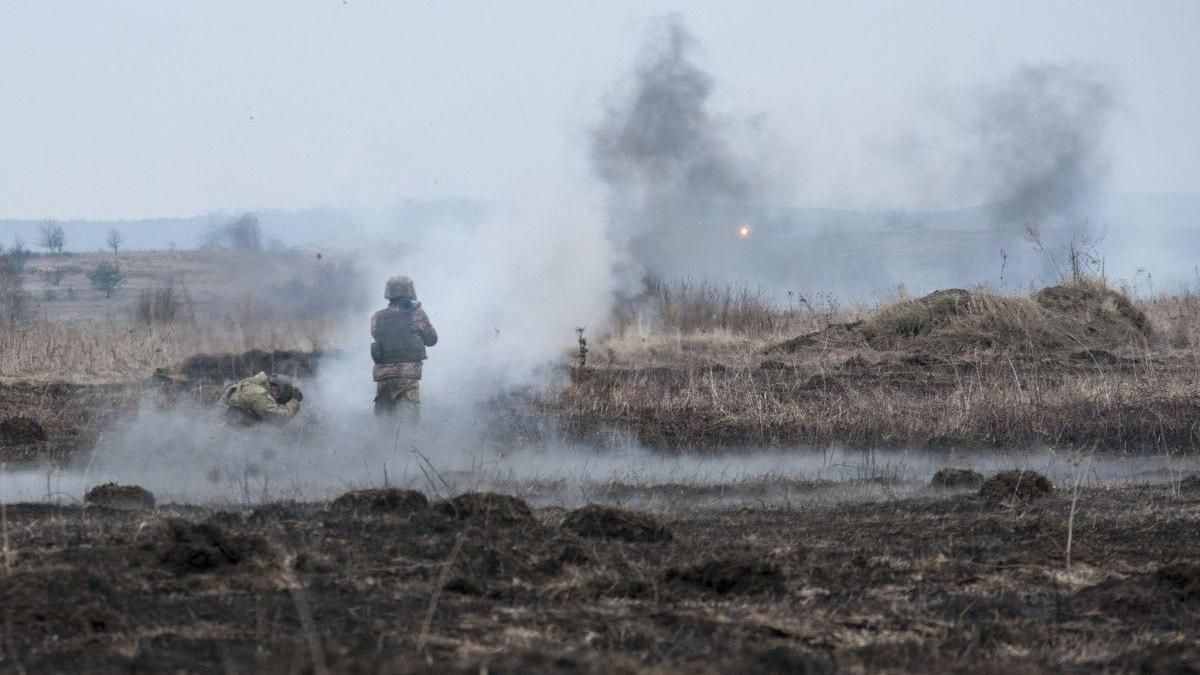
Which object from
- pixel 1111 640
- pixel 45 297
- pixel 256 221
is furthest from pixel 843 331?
pixel 45 297

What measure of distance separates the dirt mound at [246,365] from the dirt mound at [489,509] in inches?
479

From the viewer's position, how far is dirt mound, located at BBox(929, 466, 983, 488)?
12.2 meters

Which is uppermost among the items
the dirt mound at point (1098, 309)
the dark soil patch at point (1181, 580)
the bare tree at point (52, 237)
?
the bare tree at point (52, 237)

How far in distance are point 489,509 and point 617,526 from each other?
750mm

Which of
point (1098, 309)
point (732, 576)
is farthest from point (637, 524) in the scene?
point (1098, 309)

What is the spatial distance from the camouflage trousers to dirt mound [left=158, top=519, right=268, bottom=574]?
709 cm

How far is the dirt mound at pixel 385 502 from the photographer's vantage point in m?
9.12

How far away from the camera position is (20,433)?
48.7 ft

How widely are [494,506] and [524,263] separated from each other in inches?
562

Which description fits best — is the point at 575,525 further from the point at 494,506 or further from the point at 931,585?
the point at 931,585

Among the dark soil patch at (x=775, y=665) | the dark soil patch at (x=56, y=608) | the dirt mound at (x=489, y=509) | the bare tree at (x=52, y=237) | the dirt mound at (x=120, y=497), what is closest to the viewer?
the dark soil patch at (x=775, y=665)

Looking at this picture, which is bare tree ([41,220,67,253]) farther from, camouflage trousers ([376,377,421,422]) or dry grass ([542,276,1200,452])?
camouflage trousers ([376,377,421,422])

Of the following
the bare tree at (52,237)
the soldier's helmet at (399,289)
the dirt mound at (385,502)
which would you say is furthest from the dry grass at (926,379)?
the bare tree at (52,237)

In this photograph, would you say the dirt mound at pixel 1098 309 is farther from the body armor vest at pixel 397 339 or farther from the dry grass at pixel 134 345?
the body armor vest at pixel 397 339
